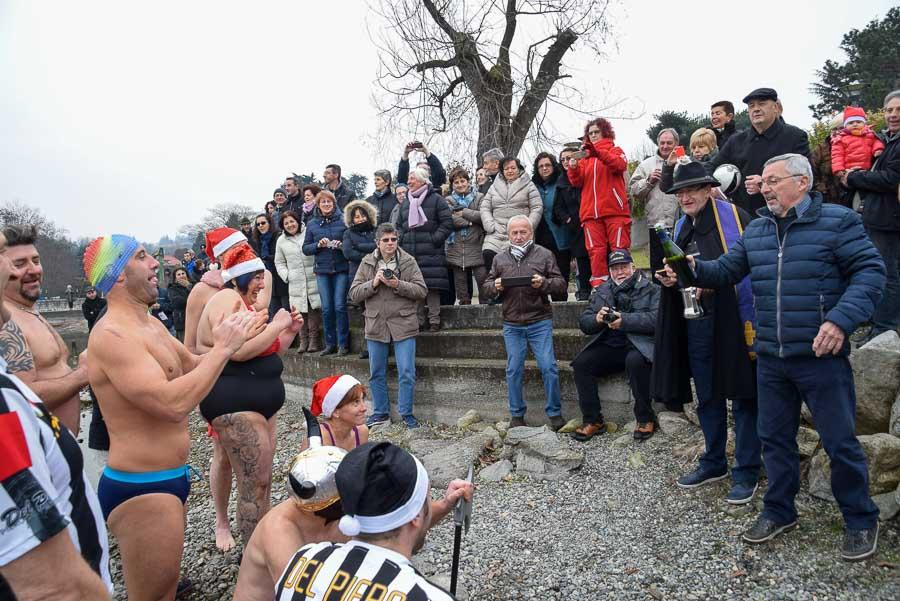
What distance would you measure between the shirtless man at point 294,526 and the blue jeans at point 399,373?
4.40 m

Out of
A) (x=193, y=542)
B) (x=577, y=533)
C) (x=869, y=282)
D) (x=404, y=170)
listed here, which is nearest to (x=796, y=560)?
(x=577, y=533)

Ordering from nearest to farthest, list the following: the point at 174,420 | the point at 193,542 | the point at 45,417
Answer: the point at 45,417
the point at 174,420
the point at 193,542

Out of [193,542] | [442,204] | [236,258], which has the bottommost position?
[193,542]

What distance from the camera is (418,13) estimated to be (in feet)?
44.1

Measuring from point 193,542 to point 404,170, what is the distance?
6.14m

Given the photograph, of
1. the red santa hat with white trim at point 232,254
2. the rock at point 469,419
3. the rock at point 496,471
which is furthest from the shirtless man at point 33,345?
the rock at point 469,419

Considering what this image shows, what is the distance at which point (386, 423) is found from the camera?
6945 millimetres

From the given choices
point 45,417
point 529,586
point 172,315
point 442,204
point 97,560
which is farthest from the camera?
point 172,315

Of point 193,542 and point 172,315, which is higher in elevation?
point 172,315

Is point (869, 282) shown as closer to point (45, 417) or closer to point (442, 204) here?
point (45, 417)

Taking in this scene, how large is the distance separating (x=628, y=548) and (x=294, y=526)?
2.47 meters

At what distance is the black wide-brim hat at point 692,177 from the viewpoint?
13.6 ft

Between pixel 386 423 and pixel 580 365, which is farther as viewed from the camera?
pixel 386 423

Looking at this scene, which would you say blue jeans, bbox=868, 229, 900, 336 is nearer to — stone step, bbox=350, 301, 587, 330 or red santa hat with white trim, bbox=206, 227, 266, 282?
stone step, bbox=350, 301, 587, 330
